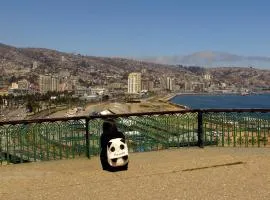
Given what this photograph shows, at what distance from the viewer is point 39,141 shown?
10.1 metres

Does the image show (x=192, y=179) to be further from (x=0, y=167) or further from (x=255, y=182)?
(x=0, y=167)

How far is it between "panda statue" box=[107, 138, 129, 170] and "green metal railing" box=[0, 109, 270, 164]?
2188 mm

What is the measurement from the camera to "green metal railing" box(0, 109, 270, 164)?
10047 millimetres

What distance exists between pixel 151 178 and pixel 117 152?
0.71 metres

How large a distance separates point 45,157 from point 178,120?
11.2 feet

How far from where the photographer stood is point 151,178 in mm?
8086

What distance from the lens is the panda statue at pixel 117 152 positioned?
8.02 meters

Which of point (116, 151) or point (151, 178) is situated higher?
point (116, 151)

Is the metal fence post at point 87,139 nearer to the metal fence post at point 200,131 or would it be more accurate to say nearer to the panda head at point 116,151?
the panda head at point 116,151

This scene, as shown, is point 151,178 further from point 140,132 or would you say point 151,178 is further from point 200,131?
point 200,131

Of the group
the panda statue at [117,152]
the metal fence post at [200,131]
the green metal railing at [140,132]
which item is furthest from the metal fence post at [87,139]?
the metal fence post at [200,131]

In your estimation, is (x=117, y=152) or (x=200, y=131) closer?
(x=117, y=152)

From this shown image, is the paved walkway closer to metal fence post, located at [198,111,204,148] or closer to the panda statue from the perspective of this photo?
the panda statue

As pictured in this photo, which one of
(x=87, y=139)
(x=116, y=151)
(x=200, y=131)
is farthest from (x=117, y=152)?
(x=200, y=131)
